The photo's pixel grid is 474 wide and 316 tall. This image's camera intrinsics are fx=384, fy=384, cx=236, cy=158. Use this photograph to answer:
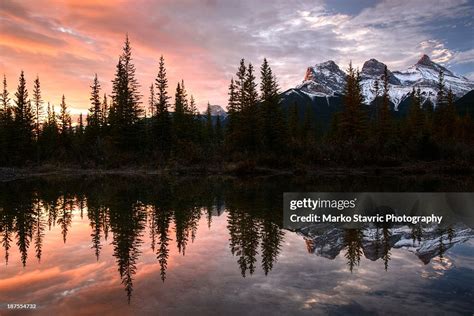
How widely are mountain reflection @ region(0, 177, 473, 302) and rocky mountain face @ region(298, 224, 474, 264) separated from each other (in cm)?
2

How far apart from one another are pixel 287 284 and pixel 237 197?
13603mm

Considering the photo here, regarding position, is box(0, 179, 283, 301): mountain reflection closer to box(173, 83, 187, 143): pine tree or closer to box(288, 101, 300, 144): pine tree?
box(173, 83, 187, 143): pine tree

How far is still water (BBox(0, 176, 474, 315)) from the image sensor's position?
6473mm

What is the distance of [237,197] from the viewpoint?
2103 cm

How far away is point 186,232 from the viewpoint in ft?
40.9

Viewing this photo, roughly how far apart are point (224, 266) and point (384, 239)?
5240 mm

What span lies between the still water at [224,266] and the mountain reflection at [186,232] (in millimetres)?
47

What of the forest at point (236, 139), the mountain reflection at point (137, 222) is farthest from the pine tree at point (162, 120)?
the mountain reflection at point (137, 222)

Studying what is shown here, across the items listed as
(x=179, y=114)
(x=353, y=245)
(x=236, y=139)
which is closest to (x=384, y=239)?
(x=353, y=245)

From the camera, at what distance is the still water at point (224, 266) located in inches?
255

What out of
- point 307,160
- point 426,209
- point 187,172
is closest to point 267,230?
point 426,209

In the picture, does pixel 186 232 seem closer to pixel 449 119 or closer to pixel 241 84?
pixel 241 84

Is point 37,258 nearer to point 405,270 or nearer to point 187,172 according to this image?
point 405,270

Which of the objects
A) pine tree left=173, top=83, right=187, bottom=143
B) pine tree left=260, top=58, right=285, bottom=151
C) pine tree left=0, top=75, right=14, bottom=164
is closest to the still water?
pine tree left=260, top=58, right=285, bottom=151
